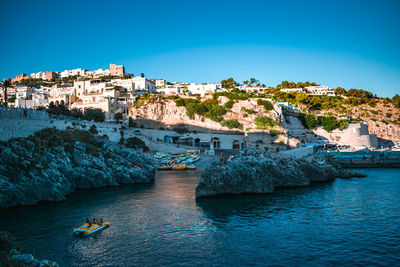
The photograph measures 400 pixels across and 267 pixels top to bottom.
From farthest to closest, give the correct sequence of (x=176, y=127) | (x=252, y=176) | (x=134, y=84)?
(x=134, y=84) < (x=176, y=127) < (x=252, y=176)

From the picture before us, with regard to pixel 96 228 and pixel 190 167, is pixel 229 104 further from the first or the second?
pixel 96 228

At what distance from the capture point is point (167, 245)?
13.4 m

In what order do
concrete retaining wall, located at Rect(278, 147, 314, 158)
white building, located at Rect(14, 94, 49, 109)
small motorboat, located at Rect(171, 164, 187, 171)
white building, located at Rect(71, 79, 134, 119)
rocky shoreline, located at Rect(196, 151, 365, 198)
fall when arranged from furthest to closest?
1. white building, located at Rect(14, 94, 49, 109)
2. white building, located at Rect(71, 79, 134, 119)
3. concrete retaining wall, located at Rect(278, 147, 314, 158)
4. small motorboat, located at Rect(171, 164, 187, 171)
5. rocky shoreline, located at Rect(196, 151, 365, 198)

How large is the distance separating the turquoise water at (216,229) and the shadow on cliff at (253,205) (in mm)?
69

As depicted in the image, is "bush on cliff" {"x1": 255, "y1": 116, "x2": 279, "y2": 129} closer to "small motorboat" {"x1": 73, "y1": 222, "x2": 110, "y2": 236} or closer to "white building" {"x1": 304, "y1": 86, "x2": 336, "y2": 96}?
"small motorboat" {"x1": 73, "y1": 222, "x2": 110, "y2": 236}

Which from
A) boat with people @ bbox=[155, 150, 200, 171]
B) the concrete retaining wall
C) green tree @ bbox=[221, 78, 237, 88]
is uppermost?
green tree @ bbox=[221, 78, 237, 88]

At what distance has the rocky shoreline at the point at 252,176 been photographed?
75.8ft

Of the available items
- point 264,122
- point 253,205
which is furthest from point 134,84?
point 253,205

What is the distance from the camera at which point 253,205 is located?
2064 cm

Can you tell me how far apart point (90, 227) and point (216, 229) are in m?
6.99

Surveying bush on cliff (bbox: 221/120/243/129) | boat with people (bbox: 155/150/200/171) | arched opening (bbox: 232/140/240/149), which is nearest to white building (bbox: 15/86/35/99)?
boat with people (bbox: 155/150/200/171)

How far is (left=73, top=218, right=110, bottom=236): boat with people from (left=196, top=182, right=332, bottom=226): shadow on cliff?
6.46 m

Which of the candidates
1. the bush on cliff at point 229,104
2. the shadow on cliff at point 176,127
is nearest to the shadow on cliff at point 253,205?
the shadow on cliff at point 176,127

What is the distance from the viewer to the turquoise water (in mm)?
12094
